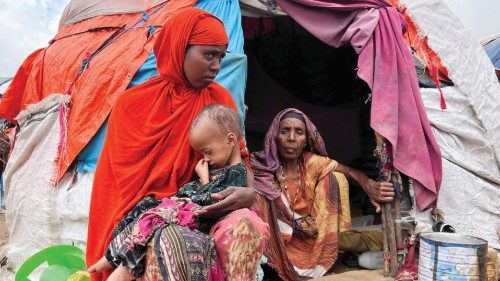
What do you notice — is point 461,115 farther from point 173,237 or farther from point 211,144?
point 173,237

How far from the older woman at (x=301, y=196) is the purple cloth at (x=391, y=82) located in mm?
252

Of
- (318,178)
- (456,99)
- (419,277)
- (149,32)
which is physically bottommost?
(419,277)

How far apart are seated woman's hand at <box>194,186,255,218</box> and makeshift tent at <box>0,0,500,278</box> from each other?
4.89 ft

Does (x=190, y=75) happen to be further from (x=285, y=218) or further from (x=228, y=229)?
(x=285, y=218)

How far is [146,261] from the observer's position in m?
2.04

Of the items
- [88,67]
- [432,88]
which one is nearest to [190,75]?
[88,67]

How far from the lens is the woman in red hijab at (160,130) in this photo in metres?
2.35

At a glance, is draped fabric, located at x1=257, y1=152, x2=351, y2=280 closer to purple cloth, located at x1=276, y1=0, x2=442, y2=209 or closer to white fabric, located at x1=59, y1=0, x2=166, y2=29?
purple cloth, located at x1=276, y1=0, x2=442, y2=209

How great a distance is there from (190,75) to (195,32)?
0.64 feet

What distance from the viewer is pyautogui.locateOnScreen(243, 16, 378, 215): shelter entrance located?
19.1 ft

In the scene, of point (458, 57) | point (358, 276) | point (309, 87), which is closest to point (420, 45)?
point (458, 57)

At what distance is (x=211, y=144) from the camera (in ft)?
7.48

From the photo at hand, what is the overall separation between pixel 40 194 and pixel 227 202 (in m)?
2.20

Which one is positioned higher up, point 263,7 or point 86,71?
point 263,7
